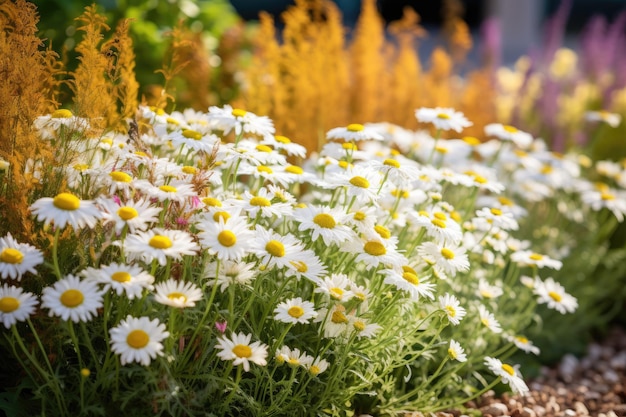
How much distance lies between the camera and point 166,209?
1.96m

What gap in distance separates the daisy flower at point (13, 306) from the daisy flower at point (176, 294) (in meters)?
0.30

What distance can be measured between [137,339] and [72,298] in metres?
0.18

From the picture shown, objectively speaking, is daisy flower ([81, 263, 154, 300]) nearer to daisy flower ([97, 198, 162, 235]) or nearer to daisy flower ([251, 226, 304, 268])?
daisy flower ([97, 198, 162, 235])

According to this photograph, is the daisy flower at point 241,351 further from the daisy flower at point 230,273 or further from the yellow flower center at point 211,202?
the yellow flower center at point 211,202

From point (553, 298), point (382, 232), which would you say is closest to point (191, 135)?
point (382, 232)

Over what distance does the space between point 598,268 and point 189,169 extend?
101 inches

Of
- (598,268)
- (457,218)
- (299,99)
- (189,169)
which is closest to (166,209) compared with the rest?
(189,169)

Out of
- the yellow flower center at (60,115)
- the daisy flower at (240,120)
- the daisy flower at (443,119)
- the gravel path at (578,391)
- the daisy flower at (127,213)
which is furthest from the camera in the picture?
the daisy flower at (443,119)

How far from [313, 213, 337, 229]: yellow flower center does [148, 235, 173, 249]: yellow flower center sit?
0.46 metres

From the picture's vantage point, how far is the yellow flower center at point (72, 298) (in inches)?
65.3

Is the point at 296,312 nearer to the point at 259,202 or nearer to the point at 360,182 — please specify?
the point at 259,202

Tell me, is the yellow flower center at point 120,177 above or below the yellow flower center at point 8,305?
above

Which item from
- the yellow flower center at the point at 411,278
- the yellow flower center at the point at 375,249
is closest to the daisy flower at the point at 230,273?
the yellow flower center at the point at 375,249

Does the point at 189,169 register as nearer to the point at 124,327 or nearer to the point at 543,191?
the point at 124,327
